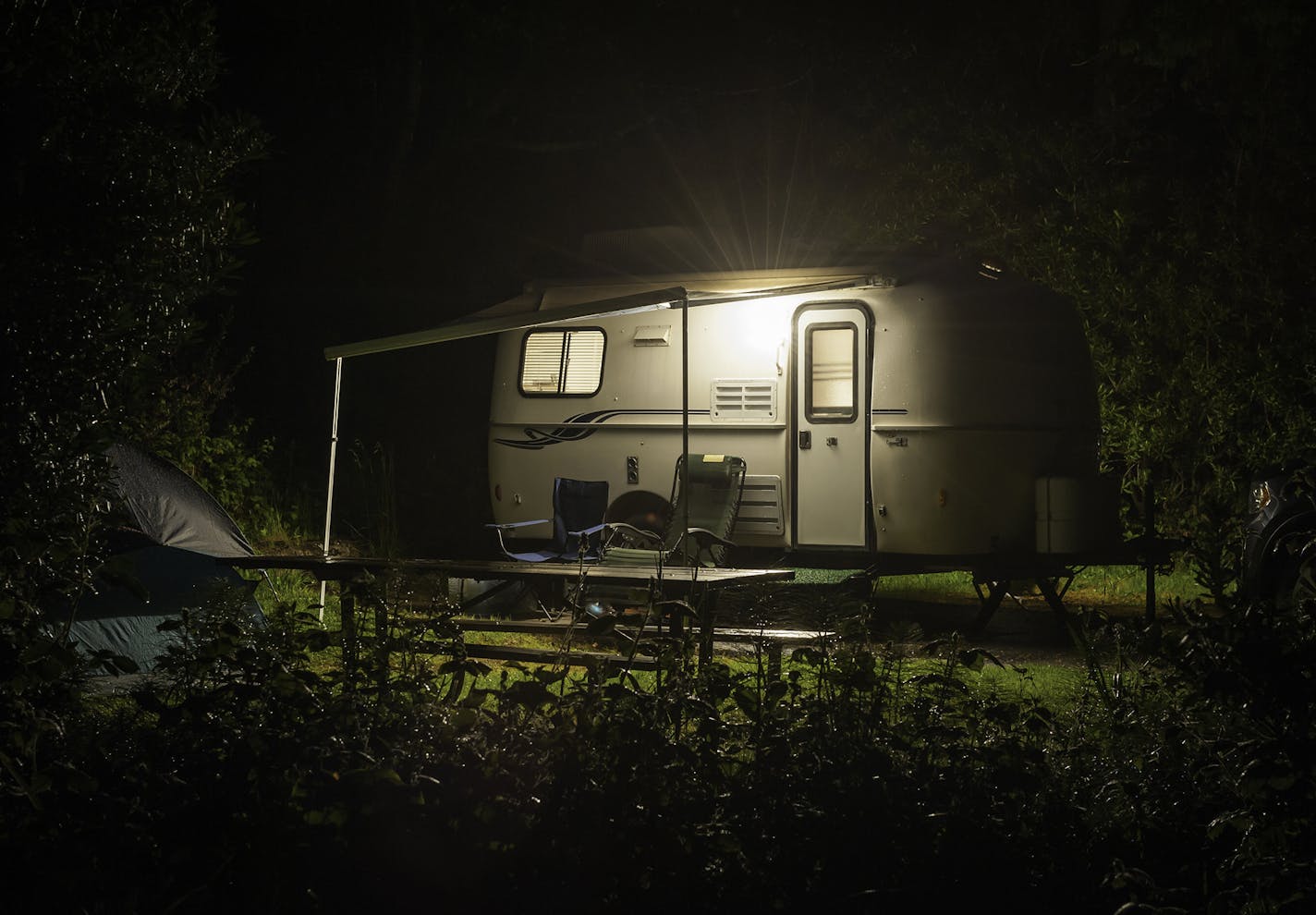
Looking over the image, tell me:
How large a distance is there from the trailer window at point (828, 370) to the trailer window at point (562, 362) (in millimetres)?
1675

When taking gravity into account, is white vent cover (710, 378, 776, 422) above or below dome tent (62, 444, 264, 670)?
above

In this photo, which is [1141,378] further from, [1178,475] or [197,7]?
[197,7]

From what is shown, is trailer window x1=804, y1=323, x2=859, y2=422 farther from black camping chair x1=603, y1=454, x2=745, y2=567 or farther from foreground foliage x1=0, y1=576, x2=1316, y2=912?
foreground foliage x1=0, y1=576, x2=1316, y2=912

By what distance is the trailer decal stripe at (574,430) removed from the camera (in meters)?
10.1

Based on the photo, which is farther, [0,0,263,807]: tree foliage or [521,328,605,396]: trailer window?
[521,328,605,396]: trailer window

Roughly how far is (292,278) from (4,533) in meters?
12.8

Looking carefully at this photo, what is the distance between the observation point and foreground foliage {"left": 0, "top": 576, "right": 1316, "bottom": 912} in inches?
116

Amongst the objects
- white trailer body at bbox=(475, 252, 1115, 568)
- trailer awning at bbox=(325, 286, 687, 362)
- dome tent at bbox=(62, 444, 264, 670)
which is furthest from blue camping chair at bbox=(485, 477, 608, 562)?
dome tent at bbox=(62, 444, 264, 670)

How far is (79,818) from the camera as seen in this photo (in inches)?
121

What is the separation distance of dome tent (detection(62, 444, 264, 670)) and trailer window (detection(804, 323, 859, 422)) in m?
3.86

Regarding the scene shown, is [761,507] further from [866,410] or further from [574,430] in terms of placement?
[574,430]

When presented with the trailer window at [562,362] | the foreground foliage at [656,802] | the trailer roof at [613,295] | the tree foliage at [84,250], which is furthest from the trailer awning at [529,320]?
the foreground foliage at [656,802]

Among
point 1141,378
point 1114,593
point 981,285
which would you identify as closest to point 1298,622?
point 981,285

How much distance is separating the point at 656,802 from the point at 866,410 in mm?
6266
